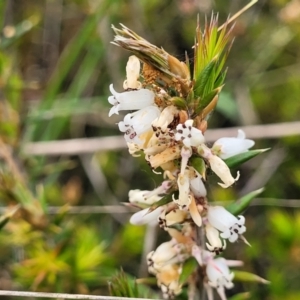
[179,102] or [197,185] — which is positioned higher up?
[179,102]

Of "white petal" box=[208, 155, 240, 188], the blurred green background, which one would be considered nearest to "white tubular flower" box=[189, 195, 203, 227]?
"white petal" box=[208, 155, 240, 188]

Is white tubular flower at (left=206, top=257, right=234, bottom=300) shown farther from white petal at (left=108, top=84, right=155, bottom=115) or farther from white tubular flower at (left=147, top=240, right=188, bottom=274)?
white petal at (left=108, top=84, right=155, bottom=115)

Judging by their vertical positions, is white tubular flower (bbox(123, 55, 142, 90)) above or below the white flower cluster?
above

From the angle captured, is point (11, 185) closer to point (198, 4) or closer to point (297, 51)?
point (198, 4)

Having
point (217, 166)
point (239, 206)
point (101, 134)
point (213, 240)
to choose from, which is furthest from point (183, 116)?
point (101, 134)

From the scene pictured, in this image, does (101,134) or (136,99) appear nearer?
(136,99)

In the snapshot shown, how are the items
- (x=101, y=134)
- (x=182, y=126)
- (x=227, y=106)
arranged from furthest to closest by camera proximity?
(x=101, y=134) < (x=227, y=106) < (x=182, y=126)

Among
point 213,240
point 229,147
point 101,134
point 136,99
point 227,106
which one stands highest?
point 136,99

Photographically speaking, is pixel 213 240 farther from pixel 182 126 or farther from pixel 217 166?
pixel 182 126
